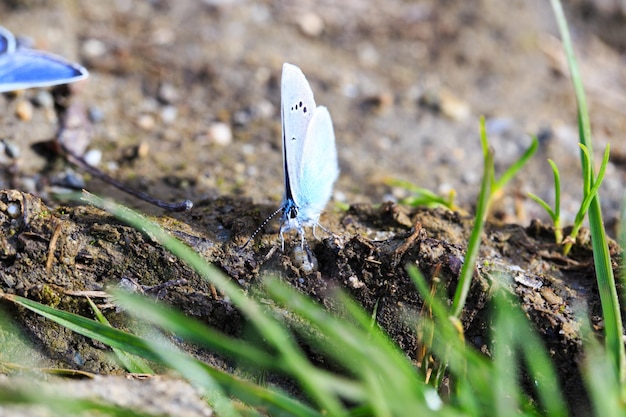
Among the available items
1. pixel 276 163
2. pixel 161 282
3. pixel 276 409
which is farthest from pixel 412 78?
pixel 276 409

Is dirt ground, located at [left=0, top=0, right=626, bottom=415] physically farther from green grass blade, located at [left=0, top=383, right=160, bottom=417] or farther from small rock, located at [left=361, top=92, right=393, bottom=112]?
green grass blade, located at [left=0, top=383, right=160, bottom=417]

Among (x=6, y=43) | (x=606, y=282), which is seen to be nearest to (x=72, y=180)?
(x=6, y=43)

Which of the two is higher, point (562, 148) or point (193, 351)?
point (562, 148)

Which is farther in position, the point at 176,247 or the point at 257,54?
the point at 257,54

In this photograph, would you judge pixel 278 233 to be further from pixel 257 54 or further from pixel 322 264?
pixel 257 54

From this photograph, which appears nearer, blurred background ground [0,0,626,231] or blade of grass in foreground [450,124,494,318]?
blade of grass in foreground [450,124,494,318]

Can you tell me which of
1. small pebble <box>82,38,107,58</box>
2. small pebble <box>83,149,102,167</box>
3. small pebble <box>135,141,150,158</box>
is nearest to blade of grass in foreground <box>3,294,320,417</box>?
small pebble <box>83,149,102,167</box>
